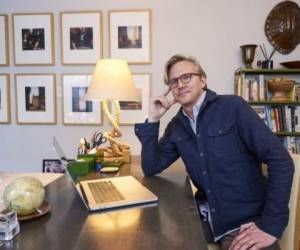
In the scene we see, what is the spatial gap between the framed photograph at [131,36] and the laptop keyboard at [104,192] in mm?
1734

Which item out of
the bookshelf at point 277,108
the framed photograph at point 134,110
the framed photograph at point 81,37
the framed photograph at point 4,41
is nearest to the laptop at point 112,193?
the framed photograph at point 134,110

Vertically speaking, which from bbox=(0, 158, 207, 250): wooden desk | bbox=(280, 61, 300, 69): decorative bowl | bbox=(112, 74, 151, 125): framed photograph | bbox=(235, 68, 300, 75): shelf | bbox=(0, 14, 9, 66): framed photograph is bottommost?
bbox=(0, 158, 207, 250): wooden desk

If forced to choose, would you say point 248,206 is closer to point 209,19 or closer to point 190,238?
point 190,238

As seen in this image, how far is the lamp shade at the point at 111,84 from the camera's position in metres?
1.86

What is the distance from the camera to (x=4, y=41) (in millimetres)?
3041

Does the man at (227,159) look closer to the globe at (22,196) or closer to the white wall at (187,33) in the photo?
the globe at (22,196)

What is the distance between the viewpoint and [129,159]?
199 centimetres

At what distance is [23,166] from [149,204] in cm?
233

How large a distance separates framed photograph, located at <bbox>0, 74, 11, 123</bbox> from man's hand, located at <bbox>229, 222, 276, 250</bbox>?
8.53 ft

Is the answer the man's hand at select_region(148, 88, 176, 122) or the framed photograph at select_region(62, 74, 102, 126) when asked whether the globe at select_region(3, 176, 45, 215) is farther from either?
the framed photograph at select_region(62, 74, 102, 126)

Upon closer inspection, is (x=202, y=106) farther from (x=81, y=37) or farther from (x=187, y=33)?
(x=81, y=37)

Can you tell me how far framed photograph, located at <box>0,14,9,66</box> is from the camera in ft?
9.93

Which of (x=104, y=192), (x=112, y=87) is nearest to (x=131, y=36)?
(x=112, y=87)

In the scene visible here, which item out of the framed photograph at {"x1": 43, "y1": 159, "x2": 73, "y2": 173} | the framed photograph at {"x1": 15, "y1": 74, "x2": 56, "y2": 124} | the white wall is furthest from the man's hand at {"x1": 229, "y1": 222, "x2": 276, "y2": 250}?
the framed photograph at {"x1": 15, "y1": 74, "x2": 56, "y2": 124}
